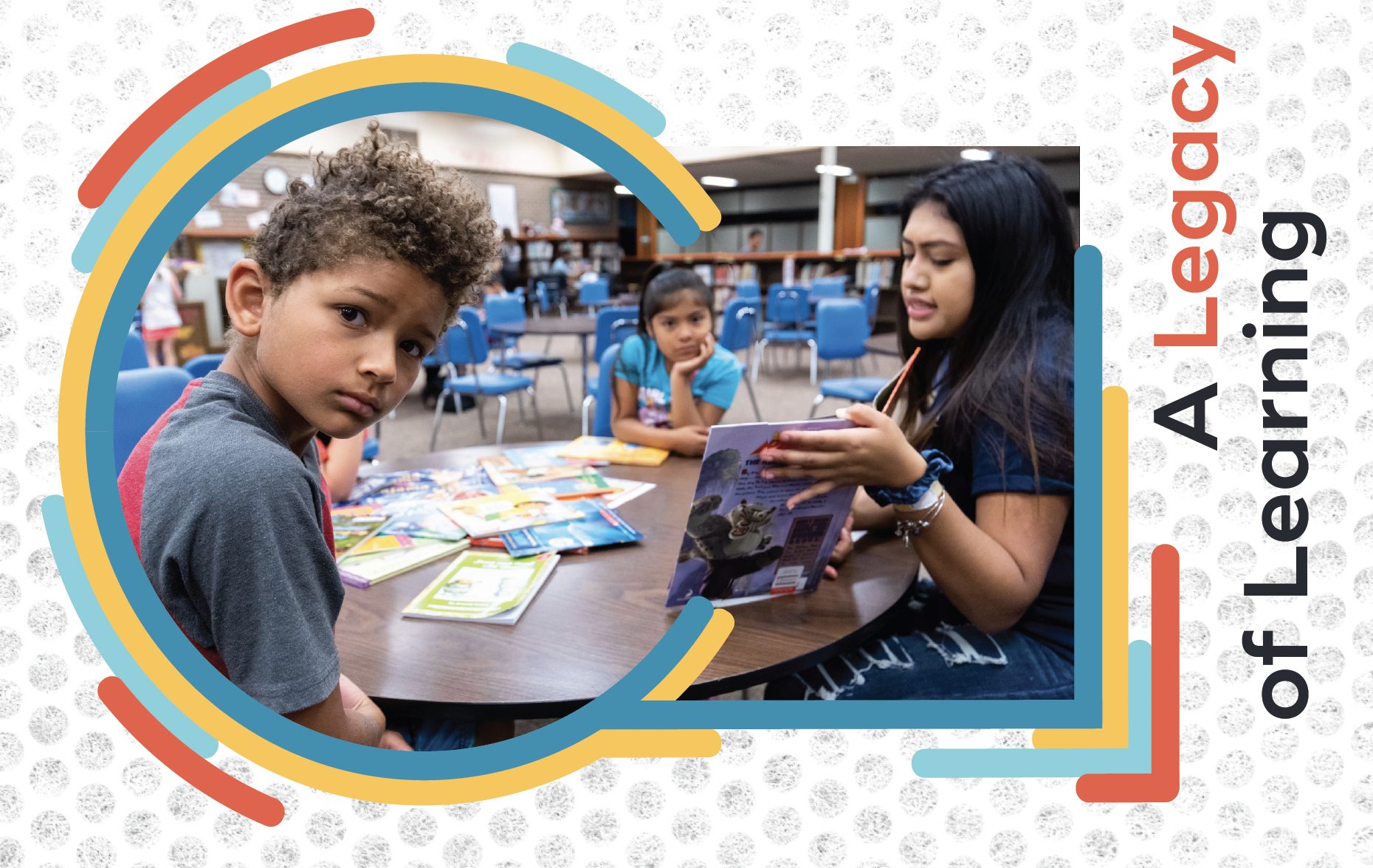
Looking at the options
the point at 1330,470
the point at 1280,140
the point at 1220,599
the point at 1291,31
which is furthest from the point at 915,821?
the point at 1291,31

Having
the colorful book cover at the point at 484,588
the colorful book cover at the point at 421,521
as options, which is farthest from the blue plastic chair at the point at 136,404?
the colorful book cover at the point at 484,588

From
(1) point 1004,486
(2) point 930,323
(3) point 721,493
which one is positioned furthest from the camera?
(2) point 930,323

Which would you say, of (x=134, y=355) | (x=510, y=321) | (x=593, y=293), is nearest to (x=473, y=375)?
(x=510, y=321)

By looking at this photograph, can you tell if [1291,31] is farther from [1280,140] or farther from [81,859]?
[81,859]

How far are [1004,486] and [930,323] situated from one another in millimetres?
360

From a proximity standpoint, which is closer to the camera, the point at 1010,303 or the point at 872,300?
the point at 1010,303

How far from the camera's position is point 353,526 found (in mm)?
1428

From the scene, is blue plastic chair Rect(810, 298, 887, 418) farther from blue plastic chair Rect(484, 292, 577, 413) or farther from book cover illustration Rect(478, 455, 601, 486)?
book cover illustration Rect(478, 455, 601, 486)

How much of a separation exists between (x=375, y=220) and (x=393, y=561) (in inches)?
25.6

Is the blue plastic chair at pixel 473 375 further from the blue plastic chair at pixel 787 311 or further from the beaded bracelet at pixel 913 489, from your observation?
the beaded bracelet at pixel 913 489

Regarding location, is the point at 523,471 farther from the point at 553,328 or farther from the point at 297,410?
the point at 553,328

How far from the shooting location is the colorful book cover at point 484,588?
1062 millimetres

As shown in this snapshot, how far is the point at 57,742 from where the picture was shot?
90 cm

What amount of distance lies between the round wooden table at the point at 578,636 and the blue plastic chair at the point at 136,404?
0.89m
